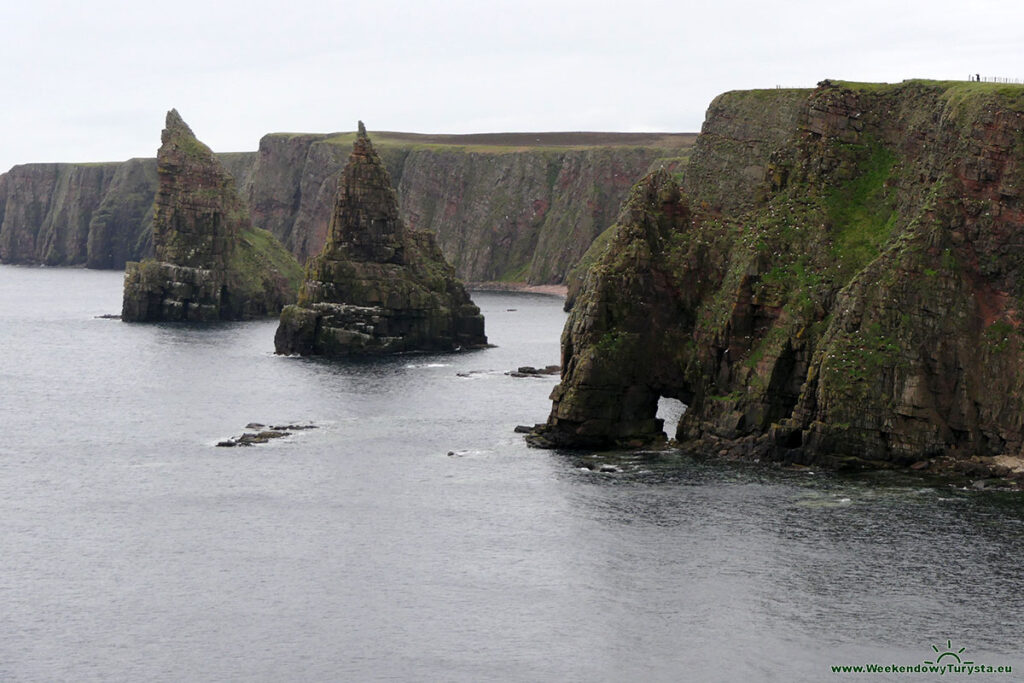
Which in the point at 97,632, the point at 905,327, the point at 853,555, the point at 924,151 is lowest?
the point at 97,632

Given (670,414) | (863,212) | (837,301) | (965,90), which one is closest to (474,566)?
(837,301)

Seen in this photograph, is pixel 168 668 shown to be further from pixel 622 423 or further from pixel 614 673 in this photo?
pixel 622 423

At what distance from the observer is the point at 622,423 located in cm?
13950

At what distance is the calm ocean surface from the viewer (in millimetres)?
84688

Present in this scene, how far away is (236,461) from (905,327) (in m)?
66.9

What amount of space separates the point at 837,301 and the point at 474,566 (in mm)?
51000

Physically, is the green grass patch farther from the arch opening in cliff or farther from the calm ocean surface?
the calm ocean surface

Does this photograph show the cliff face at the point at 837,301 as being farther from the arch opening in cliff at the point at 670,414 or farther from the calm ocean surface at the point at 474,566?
the arch opening in cliff at the point at 670,414

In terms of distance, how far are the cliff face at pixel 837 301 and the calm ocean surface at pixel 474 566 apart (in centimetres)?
616

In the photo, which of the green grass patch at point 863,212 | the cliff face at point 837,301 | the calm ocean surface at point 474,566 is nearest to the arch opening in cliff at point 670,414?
the cliff face at point 837,301

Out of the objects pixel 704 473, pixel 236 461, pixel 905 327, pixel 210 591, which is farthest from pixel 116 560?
pixel 905 327

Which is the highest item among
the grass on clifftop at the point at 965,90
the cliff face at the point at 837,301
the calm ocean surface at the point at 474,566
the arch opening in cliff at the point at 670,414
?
the grass on clifftop at the point at 965,90

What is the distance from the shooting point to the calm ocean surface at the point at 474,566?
278 ft

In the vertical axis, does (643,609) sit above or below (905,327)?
below
